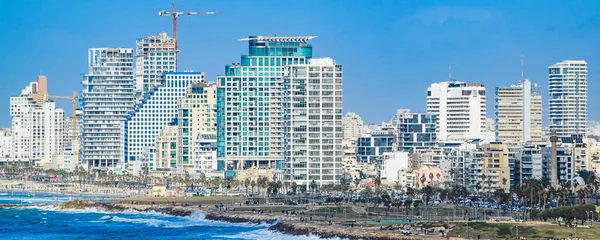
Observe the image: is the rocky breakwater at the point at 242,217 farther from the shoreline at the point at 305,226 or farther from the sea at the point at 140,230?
the sea at the point at 140,230

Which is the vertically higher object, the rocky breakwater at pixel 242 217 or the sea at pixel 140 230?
the rocky breakwater at pixel 242 217

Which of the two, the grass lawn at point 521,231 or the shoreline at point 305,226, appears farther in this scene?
the shoreline at point 305,226

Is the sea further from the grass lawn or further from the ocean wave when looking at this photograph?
the grass lawn

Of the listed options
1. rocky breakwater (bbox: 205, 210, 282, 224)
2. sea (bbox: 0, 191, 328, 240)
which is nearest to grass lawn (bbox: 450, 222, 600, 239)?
sea (bbox: 0, 191, 328, 240)

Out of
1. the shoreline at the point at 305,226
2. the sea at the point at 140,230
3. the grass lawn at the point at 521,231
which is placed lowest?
the sea at the point at 140,230

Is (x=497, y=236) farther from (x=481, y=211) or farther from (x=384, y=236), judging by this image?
(x=481, y=211)

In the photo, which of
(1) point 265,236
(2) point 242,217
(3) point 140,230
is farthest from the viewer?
(2) point 242,217

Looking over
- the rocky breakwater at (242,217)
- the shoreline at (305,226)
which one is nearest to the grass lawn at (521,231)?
the shoreline at (305,226)

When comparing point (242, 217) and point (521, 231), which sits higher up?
point (521, 231)

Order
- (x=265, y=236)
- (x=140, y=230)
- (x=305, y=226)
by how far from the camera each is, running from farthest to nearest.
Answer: (x=140, y=230) → (x=305, y=226) → (x=265, y=236)

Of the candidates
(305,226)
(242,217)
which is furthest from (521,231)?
(242,217)

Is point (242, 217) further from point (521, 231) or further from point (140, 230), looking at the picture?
point (521, 231)

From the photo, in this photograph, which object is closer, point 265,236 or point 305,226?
point 265,236

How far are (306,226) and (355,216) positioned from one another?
19.3 meters
